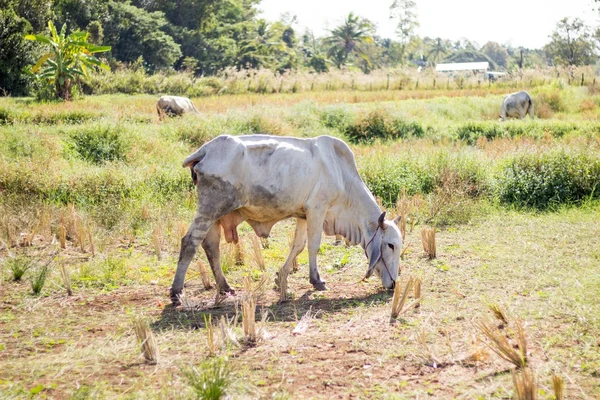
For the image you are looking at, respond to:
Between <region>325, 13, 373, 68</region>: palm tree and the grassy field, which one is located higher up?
<region>325, 13, 373, 68</region>: palm tree

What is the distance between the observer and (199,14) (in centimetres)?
4228

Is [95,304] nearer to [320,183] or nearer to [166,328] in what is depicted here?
[166,328]

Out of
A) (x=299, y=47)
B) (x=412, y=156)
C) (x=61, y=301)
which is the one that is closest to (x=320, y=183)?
(x=61, y=301)

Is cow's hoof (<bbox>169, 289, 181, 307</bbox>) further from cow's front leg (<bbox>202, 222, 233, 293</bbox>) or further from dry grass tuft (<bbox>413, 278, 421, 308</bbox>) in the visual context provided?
dry grass tuft (<bbox>413, 278, 421, 308</bbox>)

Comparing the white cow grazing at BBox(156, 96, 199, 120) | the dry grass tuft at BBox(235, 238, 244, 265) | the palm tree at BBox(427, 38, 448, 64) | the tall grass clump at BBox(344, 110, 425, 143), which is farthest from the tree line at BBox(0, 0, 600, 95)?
the palm tree at BBox(427, 38, 448, 64)

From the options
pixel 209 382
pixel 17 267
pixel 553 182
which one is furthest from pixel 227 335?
pixel 553 182

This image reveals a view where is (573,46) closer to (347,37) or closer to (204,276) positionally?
(347,37)

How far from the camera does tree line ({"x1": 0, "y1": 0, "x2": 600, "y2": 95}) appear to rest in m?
22.8

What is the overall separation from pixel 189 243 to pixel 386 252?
1.96 m

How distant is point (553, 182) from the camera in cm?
1056

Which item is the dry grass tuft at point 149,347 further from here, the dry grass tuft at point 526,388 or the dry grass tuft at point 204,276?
the dry grass tuft at point 526,388

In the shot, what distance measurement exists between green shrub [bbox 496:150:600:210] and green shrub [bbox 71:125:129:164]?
288 inches

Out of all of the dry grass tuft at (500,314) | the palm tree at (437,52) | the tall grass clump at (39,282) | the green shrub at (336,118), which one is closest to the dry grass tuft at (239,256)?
the tall grass clump at (39,282)

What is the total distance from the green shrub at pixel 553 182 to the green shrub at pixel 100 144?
731 cm
